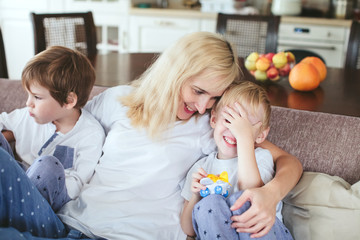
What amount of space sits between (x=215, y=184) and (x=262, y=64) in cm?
80

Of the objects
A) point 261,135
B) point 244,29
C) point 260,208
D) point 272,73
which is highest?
point 244,29

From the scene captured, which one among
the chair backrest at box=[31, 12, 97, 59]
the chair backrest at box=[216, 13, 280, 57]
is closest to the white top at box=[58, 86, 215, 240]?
the chair backrest at box=[31, 12, 97, 59]

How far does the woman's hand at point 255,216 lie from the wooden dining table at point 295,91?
535 millimetres

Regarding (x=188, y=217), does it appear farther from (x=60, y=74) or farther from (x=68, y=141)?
(x=60, y=74)

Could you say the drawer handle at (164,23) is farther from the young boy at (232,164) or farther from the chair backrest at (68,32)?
the young boy at (232,164)

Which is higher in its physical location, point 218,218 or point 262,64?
point 262,64

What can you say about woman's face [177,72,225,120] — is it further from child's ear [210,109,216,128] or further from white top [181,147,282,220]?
white top [181,147,282,220]

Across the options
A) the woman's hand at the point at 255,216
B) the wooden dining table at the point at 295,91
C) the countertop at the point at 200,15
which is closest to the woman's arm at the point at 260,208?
the woman's hand at the point at 255,216

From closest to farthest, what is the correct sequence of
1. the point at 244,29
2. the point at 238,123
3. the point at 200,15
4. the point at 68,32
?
the point at 238,123
the point at 68,32
the point at 244,29
the point at 200,15

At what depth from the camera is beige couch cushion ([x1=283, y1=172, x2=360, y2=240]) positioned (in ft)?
3.97

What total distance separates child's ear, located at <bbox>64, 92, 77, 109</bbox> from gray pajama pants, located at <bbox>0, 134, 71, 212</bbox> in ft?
0.76

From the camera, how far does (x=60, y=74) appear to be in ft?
4.35

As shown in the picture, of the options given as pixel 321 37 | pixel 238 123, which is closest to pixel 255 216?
pixel 238 123

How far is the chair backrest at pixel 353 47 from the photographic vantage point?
7.69 ft
